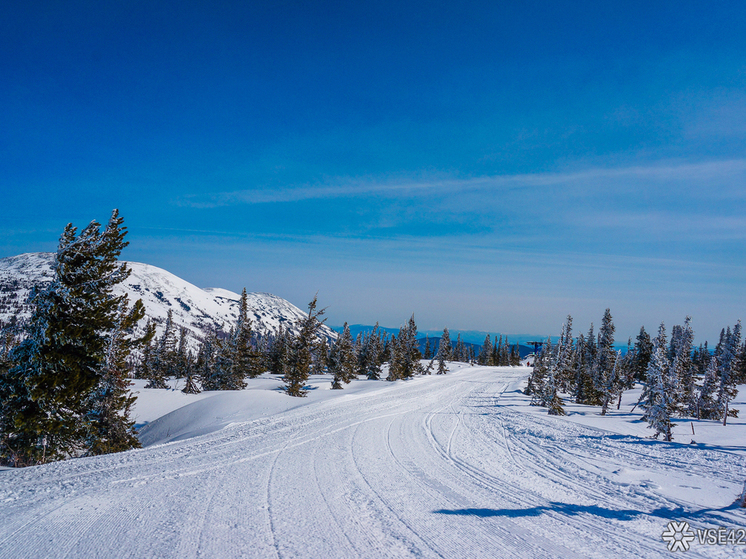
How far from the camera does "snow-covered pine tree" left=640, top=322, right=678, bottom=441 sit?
50.1 feet

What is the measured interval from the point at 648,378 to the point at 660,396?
291cm

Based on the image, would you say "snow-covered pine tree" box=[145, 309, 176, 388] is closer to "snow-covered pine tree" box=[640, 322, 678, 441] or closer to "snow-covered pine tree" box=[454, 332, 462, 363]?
"snow-covered pine tree" box=[640, 322, 678, 441]

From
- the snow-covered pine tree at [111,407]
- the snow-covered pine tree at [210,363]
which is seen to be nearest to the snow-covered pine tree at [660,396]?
the snow-covered pine tree at [111,407]

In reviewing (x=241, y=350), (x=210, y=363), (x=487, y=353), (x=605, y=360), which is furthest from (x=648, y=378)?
(x=487, y=353)

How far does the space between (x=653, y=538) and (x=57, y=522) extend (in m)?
8.57

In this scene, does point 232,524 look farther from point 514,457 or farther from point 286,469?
point 514,457

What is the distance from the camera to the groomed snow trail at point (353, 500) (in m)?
4.77

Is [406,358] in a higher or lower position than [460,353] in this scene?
higher

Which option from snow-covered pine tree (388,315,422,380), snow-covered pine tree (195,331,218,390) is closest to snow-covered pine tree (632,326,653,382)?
snow-covered pine tree (388,315,422,380)

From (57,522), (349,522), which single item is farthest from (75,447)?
(349,522)

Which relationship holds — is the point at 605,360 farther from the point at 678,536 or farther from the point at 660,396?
the point at 678,536

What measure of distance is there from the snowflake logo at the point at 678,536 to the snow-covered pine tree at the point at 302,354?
24.6 m

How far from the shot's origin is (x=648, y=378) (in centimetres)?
1870

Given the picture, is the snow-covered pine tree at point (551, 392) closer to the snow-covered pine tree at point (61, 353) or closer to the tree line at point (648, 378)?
the tree line at point (648, 378)
